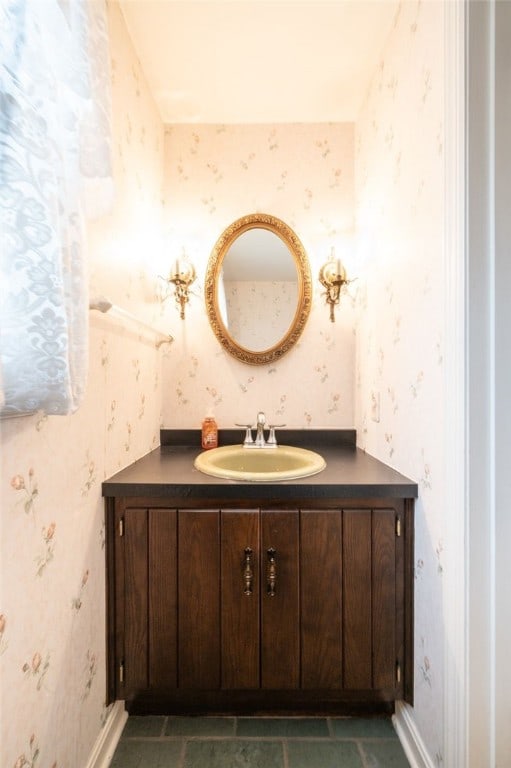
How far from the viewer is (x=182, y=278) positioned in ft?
5.07

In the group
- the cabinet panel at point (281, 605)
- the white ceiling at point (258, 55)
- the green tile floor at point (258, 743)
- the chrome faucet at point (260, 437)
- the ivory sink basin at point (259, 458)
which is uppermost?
the white ceiling at point (258, 55)

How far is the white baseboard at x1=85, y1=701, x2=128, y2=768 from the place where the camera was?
95 centimetres

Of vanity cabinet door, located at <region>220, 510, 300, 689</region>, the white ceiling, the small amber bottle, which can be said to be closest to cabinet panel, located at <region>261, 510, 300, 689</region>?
vanity cabinet door, located at <region>220, 510, 300, 689</region>

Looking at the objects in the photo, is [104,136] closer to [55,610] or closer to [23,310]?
[23,310]

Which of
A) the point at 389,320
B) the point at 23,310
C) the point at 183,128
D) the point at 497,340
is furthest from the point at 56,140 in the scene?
the point at 183,128

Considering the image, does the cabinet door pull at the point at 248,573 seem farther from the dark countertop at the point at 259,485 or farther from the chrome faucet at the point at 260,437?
the chrome faucet at the point at 260,437

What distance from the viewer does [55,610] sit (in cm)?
79

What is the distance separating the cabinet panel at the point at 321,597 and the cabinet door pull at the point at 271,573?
79 millimetres

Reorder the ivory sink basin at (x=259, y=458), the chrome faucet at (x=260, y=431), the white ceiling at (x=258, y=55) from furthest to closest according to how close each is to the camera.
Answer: the chrome faucet at (x=260, y=431), the ivory sink basin at (x=259, y=458), the white ceiling at (x=258, y=55)

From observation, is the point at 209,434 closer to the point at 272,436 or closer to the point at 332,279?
the point at 272,436

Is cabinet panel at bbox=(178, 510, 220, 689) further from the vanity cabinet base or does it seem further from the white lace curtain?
the white lace curtain

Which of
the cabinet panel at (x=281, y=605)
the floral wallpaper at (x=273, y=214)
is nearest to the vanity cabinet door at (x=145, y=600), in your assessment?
the cabinet panel at (x=281, y=605)

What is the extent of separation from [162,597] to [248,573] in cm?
27

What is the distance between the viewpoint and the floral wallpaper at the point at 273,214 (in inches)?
63.1
